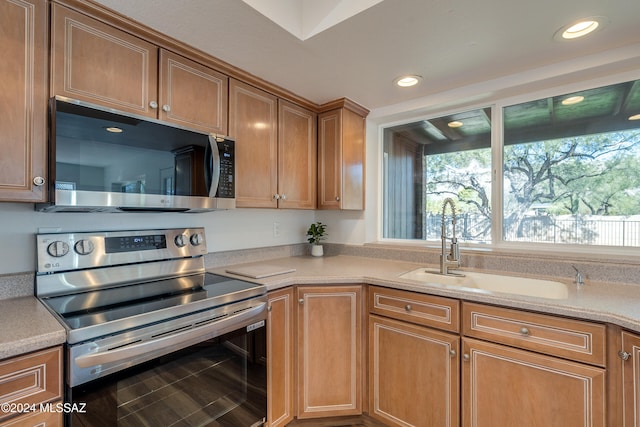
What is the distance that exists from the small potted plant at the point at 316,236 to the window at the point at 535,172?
62 centimetres

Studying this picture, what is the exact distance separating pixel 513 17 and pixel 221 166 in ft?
5.07

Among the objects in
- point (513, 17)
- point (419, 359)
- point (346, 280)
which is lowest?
point (419, 359)

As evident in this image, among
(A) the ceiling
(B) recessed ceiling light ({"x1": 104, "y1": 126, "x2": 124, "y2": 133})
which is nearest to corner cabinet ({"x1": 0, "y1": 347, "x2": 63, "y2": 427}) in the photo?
(B) recessed ceiling light ({"x1": 104, "y1": 126, "x2": 124, "y2": 133})

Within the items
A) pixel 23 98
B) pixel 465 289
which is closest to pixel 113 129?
pixel 23 98

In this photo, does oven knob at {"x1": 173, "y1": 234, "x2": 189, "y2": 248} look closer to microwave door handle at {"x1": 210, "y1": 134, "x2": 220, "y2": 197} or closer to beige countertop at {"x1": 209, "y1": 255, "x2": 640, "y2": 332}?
beige countertop at {"x1": 209, "y1": 255, "x2": 640, "y2": 332}

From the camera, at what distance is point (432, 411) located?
153 centimetres

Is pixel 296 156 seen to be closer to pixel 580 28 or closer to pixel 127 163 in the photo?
pixel 127 163

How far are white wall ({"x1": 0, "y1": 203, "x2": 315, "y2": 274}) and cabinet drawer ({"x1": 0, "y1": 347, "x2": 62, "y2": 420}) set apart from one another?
645 millimetres

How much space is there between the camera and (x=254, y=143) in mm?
1949

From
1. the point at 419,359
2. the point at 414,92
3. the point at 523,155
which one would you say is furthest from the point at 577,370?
the point at 414,92

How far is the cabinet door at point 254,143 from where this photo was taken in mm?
1847

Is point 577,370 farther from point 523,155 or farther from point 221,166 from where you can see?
point 221,166

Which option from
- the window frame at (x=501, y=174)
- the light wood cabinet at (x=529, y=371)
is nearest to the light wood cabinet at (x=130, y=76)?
the window frame at (x=501, y=174)

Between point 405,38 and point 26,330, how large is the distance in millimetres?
1865
